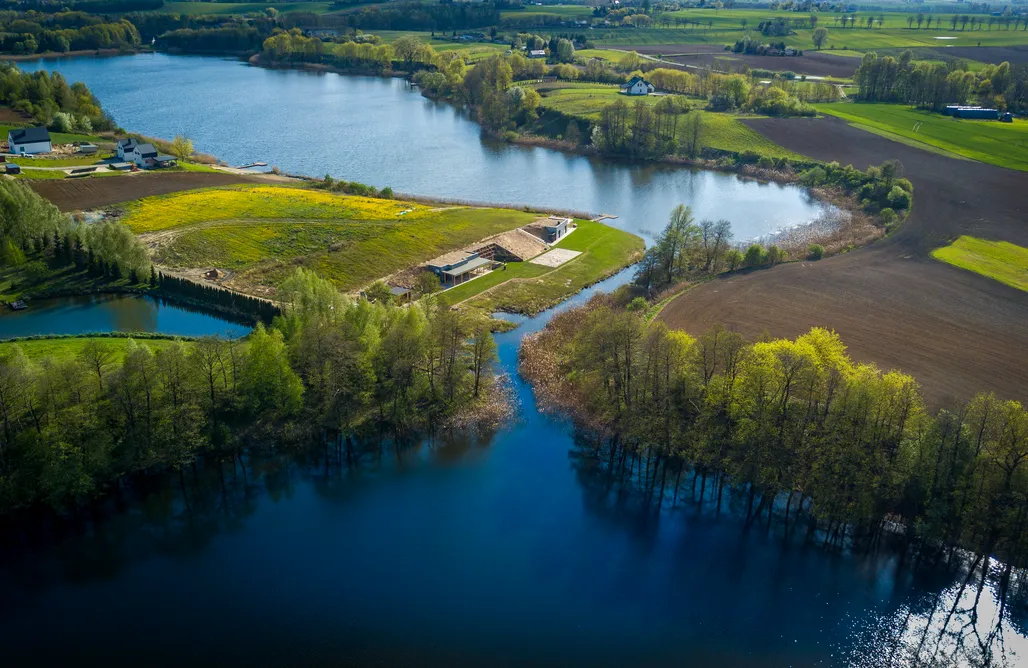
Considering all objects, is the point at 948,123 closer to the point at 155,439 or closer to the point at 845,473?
the point at 845,473

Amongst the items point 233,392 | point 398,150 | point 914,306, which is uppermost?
point 398,150

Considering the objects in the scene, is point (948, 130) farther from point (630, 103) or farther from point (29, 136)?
point (29, 136)

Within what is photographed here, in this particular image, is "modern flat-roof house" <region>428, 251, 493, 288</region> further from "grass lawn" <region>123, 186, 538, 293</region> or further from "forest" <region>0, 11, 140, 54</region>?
"forest" <region>0, 11, 140, 54</region>

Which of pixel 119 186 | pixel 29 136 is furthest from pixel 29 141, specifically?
pixel 119 186

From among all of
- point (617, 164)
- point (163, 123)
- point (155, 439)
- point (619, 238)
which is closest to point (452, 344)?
point (155, 439)

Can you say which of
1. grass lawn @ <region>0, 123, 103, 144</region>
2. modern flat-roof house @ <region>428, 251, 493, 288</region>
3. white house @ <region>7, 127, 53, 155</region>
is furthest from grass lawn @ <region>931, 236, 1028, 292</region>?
grass lawn @ <region>0, 123, 103, 144</region>

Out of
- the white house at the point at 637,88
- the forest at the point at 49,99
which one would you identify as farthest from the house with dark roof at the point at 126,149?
the white house at the point at 637,88

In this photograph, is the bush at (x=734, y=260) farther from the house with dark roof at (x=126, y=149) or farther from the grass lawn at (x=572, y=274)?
the house with dark roof at (x=126, y=149)
